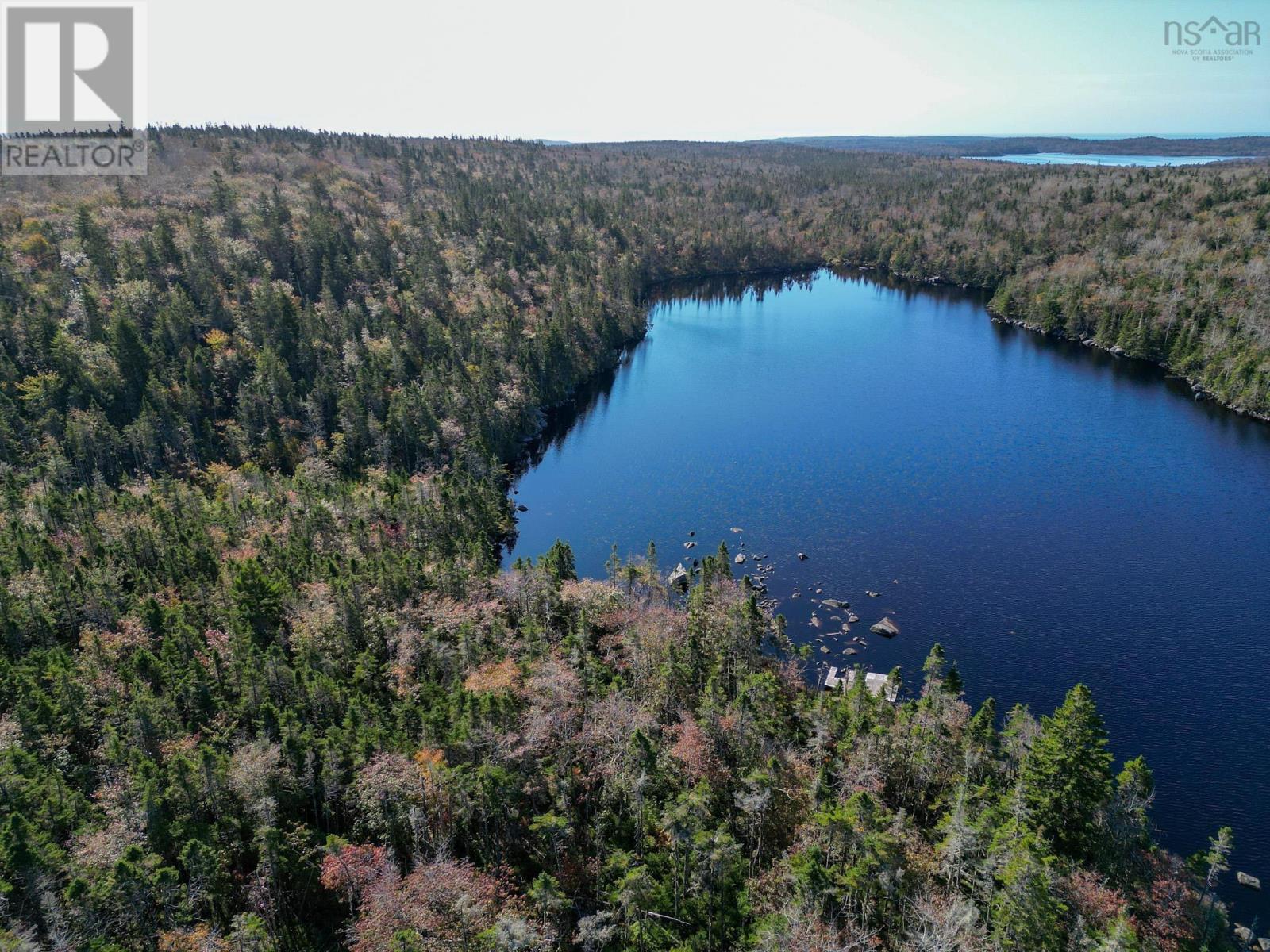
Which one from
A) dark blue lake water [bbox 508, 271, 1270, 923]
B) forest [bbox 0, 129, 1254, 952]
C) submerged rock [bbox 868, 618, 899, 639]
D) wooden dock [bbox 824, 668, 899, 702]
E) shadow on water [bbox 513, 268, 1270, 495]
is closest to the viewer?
forest [bbox 0, 129, 1254, 952]

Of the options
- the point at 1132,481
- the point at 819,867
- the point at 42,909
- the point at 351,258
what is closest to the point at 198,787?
the point at 42,909

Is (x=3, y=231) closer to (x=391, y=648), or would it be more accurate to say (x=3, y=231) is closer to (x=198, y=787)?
(x=391, y=648)

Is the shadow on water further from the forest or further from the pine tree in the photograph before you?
the pine tree

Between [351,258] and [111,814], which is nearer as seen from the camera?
[111,814]

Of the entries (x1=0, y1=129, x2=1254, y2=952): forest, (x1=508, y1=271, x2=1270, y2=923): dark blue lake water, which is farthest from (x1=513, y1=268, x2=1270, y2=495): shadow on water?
(x1=0, y1=129, x2=1254, y2=952): forest

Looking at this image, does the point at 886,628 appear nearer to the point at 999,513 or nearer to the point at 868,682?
the point at 868,682

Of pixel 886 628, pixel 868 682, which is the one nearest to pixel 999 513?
pixel 886 628
